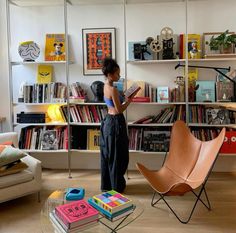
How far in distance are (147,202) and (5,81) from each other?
2.70 metres

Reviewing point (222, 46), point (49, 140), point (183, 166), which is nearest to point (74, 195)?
point (183, 166)

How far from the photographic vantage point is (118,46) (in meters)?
4.23

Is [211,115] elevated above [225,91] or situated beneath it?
situated beneath

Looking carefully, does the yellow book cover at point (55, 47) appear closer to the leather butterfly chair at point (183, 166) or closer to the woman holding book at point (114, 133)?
the woman holding book at point (114, 133)

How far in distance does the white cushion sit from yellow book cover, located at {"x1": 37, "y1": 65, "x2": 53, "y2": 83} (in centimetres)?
154

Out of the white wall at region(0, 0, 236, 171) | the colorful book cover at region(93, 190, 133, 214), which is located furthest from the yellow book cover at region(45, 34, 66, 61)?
the colorful book cover at region(93, 190, 133, 214)

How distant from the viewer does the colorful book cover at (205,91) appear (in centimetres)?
392

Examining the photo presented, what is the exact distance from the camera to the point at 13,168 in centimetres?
315

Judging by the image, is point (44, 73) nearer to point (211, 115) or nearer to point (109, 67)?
point (109, 67)

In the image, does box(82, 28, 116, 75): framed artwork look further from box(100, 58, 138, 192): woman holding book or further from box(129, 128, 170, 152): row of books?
box(129, 128, 170, 152): row of books

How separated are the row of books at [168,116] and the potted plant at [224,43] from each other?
0.86 m

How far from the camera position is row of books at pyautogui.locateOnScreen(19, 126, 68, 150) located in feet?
Result: 13.7

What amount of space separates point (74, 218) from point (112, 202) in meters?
0.34

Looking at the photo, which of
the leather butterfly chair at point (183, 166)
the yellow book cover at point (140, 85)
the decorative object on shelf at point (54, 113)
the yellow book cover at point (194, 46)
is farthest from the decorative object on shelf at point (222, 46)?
the decorative object on shelf at point (54, 113)
